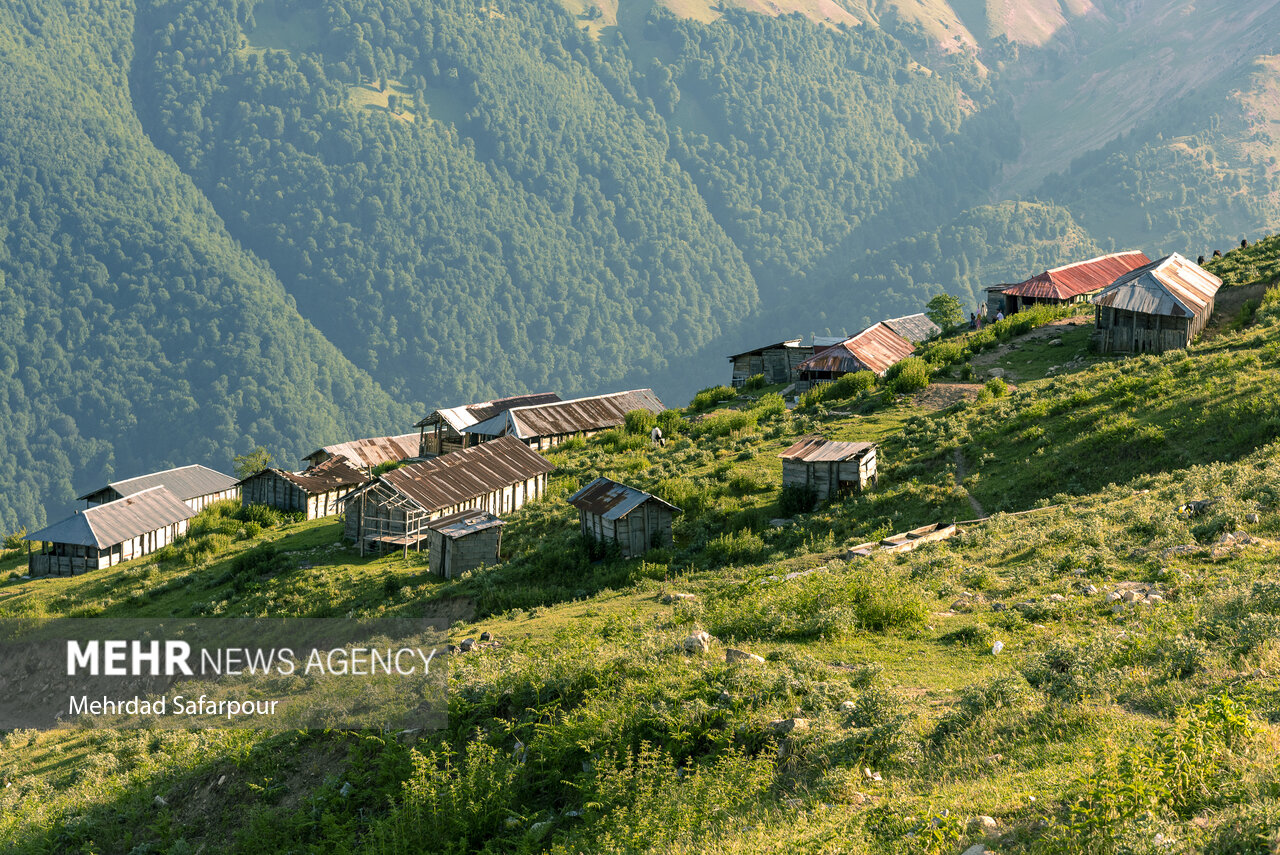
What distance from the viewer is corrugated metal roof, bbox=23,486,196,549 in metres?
53.9

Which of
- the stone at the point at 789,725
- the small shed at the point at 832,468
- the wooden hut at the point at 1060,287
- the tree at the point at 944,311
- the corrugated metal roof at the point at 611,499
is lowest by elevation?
the stone at the point at 789,725

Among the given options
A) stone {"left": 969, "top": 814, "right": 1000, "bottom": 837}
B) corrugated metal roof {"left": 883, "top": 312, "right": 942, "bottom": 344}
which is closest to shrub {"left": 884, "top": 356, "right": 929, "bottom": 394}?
corrugated metal roof {"left": 883, "top": 312, "right": 942, "bottom": 344}

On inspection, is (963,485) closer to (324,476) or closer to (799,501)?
(799,501)

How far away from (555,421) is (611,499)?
103ft

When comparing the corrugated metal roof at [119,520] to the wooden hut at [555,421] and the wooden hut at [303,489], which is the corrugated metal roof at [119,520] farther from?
the wooden hut at [555,421]

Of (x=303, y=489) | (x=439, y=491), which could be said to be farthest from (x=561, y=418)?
(x=439, y=491)

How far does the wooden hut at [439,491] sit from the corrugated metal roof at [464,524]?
2837 millimetres

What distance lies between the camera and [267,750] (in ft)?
52.6

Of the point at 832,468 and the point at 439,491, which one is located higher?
the point at 832,468

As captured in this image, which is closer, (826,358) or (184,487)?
(826,358)

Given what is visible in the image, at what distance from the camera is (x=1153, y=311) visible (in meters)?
41.7

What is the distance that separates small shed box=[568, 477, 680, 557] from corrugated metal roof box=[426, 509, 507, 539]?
425cm

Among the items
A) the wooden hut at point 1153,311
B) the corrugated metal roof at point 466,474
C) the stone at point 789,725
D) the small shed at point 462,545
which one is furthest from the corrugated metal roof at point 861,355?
the stone at point 789,725

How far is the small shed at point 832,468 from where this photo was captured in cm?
3058
